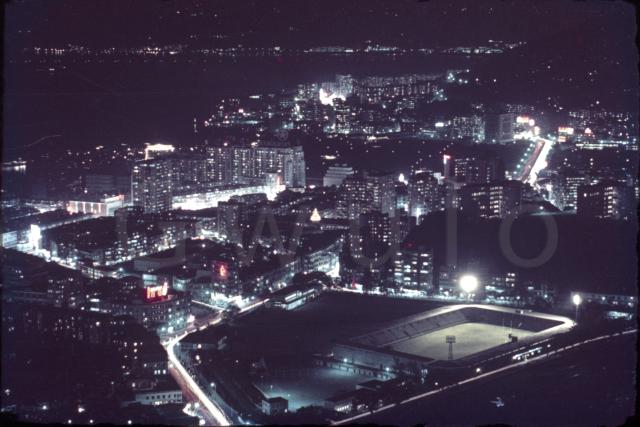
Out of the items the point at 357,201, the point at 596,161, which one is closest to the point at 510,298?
the point at 357,201

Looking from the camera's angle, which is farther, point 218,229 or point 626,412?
point 218,229

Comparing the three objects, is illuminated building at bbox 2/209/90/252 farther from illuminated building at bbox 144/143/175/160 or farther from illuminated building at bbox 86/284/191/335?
illuminated building at bbox 144/143/175/160

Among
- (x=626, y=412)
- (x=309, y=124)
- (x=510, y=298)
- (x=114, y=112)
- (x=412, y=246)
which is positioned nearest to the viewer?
(x=626, y=412)

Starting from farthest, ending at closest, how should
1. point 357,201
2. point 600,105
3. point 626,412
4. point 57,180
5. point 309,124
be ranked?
point 309,124 < point 600,105 < point 57,180 < point 357,201 < point 626,412

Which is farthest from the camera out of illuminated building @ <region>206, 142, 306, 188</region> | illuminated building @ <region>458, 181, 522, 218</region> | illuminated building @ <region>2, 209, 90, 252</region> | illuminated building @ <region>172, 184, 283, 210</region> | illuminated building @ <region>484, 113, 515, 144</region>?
illuminated building @ <region>484, 113, 515, 144</region>

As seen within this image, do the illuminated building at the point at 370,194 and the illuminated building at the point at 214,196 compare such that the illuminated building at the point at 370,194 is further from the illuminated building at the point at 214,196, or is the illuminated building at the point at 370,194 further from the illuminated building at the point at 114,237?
the illuminated building at the point at 114,237

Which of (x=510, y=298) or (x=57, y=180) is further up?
(x=57, y=180)

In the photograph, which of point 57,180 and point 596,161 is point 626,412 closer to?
point 596,161

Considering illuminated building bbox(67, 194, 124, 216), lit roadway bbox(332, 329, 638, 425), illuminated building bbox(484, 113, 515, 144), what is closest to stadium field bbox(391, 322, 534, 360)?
lit roadway bbox(332, 329, 638, 425)
